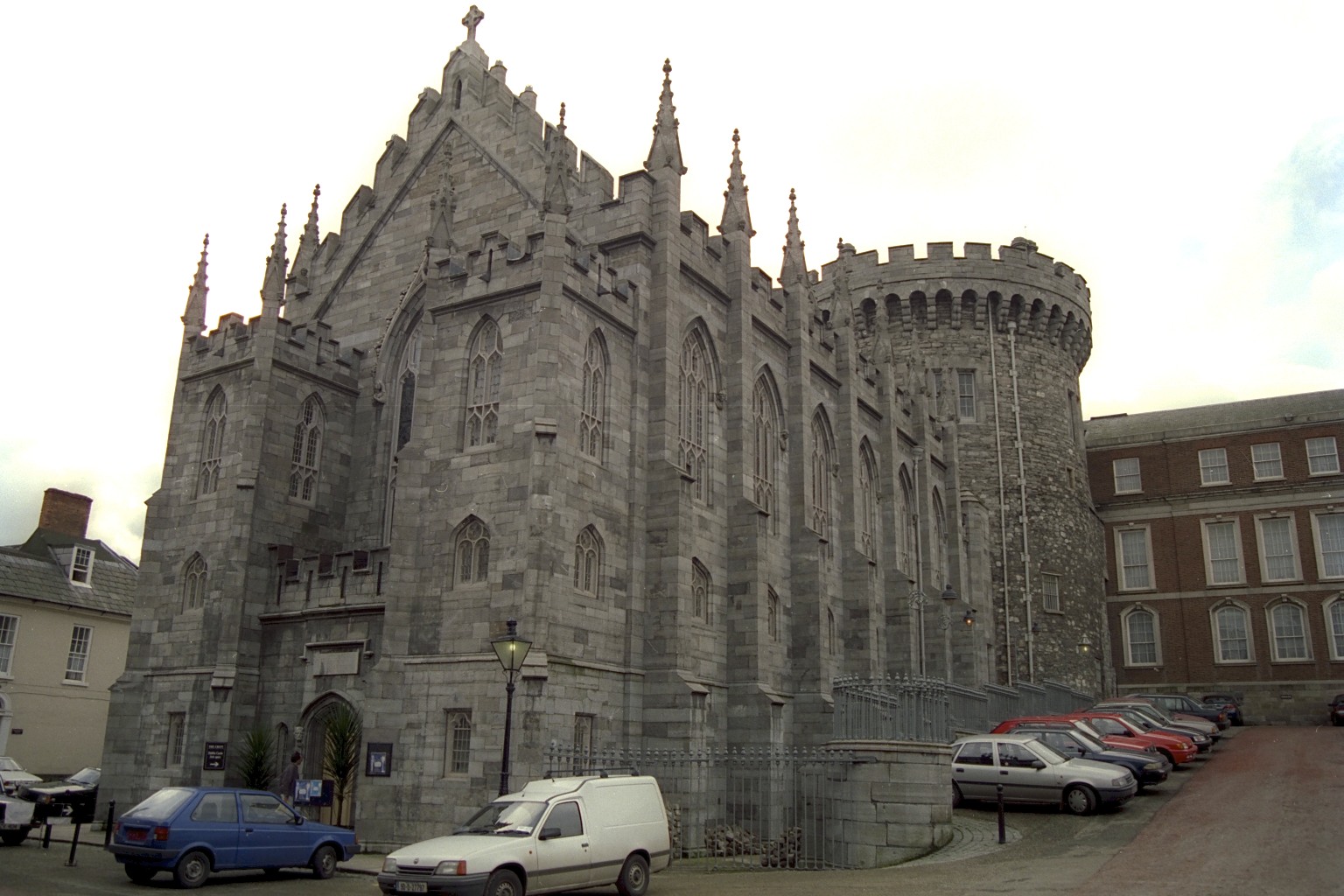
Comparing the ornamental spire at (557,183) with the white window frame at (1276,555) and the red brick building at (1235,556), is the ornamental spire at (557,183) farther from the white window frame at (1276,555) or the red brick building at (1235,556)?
the white window frame at (1276,555)

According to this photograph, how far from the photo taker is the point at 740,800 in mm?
25000

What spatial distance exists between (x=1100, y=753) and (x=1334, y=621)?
111 ft

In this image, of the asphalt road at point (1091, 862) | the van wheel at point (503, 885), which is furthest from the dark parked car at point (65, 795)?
the van wheel at point (503, 885)

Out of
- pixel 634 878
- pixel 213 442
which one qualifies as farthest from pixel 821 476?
pixel 634 878

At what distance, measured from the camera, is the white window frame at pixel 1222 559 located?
174 ft

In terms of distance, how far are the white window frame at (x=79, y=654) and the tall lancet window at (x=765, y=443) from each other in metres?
25.6

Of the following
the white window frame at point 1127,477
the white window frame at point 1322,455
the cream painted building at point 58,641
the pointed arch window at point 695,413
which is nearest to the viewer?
the pointed arch window at point 695,413

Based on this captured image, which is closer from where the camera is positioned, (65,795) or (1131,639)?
(65,795)

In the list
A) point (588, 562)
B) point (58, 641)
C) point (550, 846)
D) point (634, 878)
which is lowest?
point (634, 878)

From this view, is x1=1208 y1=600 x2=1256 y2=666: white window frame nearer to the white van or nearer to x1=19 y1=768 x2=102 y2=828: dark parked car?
the white van

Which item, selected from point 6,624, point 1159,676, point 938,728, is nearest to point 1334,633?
point 1159,676

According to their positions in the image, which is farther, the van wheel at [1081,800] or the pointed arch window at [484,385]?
the pointed arch window at [484,385]

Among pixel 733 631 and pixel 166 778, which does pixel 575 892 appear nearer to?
pixel 733 631

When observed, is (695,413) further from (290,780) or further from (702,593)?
(290,780)
